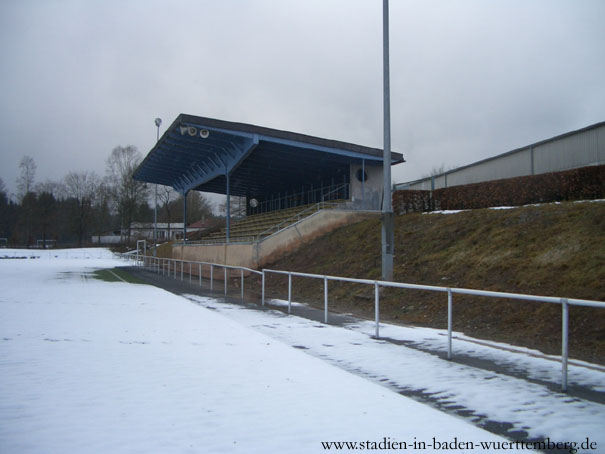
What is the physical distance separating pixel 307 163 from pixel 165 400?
24579 millimetres

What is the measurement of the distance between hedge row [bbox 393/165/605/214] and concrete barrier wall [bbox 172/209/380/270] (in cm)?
357

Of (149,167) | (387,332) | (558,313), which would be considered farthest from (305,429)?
(149,167)

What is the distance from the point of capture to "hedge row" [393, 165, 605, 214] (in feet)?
40.3

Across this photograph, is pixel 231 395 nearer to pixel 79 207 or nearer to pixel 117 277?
pixel 117 277

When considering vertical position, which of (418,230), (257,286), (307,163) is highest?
(307,163)

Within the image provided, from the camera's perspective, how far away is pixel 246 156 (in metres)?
24.1

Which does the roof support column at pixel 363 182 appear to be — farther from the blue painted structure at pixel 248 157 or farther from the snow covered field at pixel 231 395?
the snow covered field at pixel 231 395

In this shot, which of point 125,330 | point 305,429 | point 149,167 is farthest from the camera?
point 149,167

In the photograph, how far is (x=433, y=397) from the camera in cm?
444

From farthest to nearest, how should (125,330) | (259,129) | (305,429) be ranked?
(259,129) → (125,330) → (305,429)

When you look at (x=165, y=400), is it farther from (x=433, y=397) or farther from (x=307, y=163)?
(x=307, y=163)

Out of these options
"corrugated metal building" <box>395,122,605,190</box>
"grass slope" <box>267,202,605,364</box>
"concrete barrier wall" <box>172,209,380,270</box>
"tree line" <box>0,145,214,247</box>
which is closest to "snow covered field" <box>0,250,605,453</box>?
"grass slope" <box>267,202,605,364</box>

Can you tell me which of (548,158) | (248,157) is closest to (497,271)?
(548,158)

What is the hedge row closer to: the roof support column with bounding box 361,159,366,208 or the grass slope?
the grass slope
